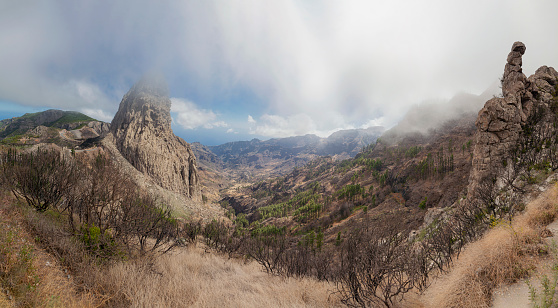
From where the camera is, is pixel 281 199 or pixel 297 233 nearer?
pixel 297 233

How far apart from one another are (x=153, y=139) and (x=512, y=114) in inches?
4263

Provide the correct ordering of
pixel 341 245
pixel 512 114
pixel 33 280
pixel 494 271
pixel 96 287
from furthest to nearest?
pixel 341 245 → pixel 512 114 → pixel 494 271 → pixel 96 287 → pixel 33 280

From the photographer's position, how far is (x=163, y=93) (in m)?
113

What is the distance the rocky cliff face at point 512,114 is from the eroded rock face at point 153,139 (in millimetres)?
97803

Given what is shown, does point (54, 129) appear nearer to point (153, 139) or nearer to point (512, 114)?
point (153, 139)

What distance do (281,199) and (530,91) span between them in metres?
146

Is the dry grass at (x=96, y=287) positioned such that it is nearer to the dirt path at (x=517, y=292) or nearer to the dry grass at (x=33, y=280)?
the dry grass at (x=33, y=280)

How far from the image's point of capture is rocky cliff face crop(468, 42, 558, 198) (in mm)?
16459

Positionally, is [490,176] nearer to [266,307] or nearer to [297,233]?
[266,307]

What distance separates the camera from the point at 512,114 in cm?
1659

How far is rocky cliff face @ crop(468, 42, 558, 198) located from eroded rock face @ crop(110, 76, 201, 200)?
97803 millimetres

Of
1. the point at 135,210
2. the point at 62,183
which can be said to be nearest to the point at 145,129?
the point at 62,183

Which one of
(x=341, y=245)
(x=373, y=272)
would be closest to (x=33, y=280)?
(x=373, y=272)

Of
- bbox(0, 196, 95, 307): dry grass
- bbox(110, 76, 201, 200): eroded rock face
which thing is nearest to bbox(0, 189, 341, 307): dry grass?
bbox(0, 196, 95, 307): dry grass
